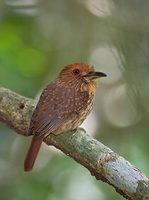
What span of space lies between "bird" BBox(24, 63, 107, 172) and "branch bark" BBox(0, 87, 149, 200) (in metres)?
0.06

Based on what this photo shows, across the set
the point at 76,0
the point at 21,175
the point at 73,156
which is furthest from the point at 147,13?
the point at 21,175

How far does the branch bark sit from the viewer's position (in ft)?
9.05

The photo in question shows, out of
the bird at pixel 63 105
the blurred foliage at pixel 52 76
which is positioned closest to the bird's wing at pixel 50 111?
the bird at pixel 63 105

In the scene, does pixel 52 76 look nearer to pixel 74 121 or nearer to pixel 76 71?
pixel 76 71

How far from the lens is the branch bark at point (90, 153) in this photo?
109 inches

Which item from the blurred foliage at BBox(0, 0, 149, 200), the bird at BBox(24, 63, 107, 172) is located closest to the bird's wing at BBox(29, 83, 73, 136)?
the bird at BBox(24, 63, 107, 172)

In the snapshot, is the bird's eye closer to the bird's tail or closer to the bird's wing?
the bird's wing

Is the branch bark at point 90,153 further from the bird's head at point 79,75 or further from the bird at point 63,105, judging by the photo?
the bird's head at point 79,75

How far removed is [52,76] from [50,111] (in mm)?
1634

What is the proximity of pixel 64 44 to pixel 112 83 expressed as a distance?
45 centimetres

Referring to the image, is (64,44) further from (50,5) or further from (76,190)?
(76,190)

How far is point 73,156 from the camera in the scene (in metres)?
3.13

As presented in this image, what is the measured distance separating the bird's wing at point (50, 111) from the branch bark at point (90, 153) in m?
0.06

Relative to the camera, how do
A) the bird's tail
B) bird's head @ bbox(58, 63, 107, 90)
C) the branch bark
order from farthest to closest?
1. bird's head @ bbox(58, 63, 107, 90)
2. the bird's tail
3. the branch bark
